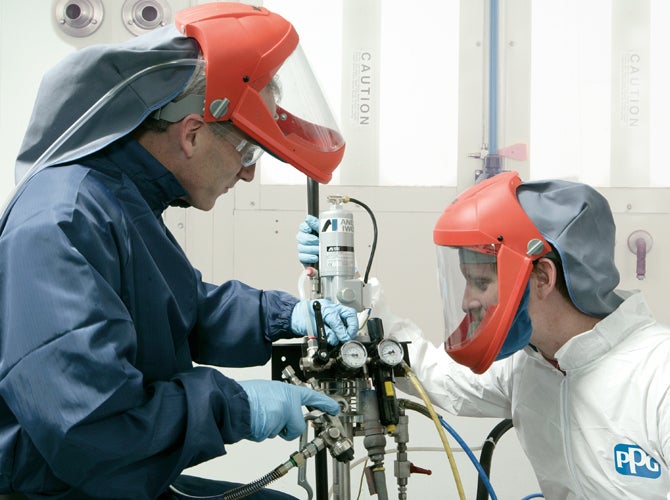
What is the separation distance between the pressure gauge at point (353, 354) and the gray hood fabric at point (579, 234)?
1.58ft

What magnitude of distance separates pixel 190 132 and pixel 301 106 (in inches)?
10.6

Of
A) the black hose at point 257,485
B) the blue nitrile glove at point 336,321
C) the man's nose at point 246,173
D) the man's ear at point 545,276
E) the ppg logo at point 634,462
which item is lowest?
the black hose at point 257,485

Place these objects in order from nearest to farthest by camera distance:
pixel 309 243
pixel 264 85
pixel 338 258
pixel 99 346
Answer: pixel 99 346, pixel 264 85, pixel 338 258, pixel 309 243

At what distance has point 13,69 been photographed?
8.07ft

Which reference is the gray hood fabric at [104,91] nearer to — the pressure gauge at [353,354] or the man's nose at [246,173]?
the man's nose at [246,173]

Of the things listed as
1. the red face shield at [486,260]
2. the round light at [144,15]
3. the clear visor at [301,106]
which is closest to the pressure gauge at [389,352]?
the red face shield at [486,260]

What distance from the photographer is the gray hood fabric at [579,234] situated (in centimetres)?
147

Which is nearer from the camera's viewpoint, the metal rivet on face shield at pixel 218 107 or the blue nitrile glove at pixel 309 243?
the metal rivet on face shield at pixel 218 107

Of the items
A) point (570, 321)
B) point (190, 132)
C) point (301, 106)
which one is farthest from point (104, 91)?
point (570, 321)

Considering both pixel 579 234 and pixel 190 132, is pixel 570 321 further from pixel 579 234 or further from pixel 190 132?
pixel 190 132

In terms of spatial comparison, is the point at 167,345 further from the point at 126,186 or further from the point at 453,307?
the point at 453,307

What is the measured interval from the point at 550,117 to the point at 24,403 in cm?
211

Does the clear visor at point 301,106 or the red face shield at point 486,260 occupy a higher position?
the clear visor at point 301,106

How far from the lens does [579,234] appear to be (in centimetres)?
148
